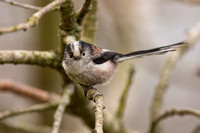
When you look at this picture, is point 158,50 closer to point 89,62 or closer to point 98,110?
point 89,62

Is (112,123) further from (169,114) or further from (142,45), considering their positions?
(142,45)

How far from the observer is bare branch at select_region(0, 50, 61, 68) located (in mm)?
2342

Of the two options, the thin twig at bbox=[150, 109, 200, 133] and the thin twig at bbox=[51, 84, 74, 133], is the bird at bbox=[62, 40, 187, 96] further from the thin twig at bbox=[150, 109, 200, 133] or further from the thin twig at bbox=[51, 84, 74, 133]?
the thin twig at bbox=[150, 109, 200, 133]

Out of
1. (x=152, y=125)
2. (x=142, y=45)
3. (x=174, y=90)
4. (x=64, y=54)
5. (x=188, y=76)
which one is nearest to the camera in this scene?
(x=64, y=54)

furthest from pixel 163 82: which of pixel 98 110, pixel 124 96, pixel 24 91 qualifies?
pixel 98 110

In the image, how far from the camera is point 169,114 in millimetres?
2996

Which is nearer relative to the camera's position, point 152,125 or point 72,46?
point 72,46

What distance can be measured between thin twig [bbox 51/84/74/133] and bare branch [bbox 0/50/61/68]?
0.80ft

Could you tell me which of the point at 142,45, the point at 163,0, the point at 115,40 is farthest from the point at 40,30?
the point at 163,0

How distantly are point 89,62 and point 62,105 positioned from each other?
0.62 metres

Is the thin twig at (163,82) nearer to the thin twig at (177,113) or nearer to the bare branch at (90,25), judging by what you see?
the thin twig at (177,113)

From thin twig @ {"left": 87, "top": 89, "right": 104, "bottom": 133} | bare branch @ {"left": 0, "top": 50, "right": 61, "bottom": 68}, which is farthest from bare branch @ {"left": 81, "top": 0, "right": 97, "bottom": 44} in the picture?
thin twig @ {"left": 87, "top": 89, "right": 104, "bottom": 133}

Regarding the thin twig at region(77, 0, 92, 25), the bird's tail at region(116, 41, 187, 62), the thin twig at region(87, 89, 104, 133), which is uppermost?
the thin twig at region(77, 0, 92, 25)

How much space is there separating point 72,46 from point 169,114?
45.2 inches
